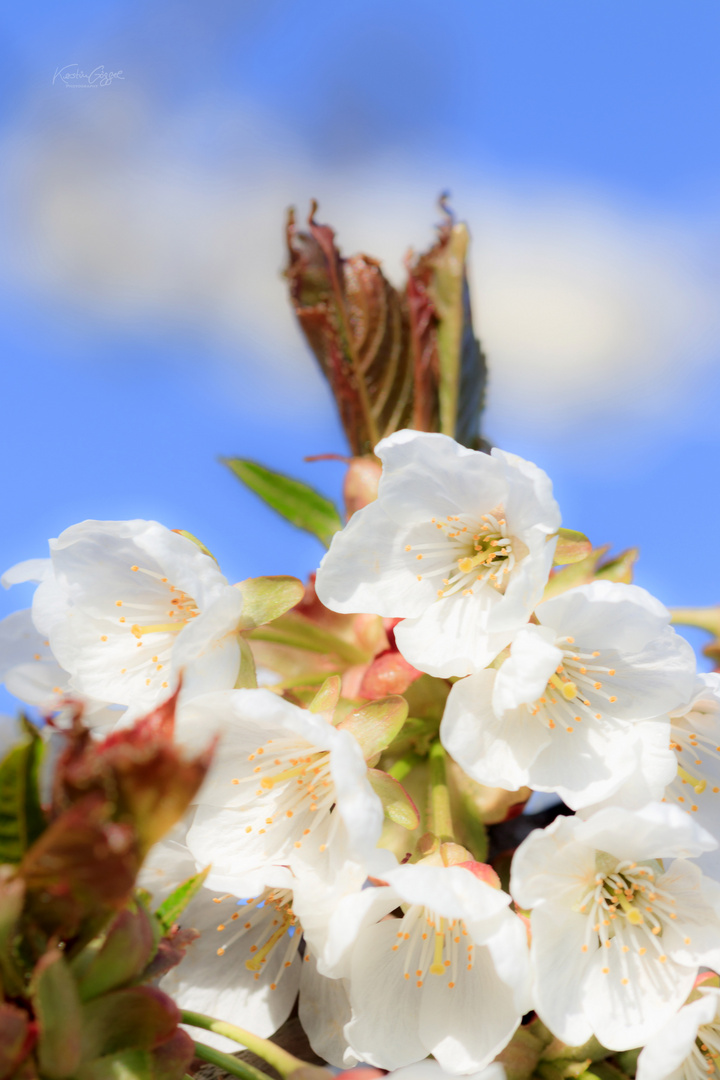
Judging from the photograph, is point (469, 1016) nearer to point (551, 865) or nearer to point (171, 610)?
point (551, 865)

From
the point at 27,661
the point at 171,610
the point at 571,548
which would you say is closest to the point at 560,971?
the point at 571,548

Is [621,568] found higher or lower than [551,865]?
higher

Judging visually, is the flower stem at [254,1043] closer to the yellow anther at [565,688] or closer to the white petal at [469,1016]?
the white petal at [469,1016]

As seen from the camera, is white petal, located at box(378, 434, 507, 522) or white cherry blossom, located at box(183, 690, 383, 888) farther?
white petal, located at box(378, 434, 507, 522)

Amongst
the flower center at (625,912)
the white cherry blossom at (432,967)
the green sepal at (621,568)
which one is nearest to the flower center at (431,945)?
the white cherry blossom at (432,967)

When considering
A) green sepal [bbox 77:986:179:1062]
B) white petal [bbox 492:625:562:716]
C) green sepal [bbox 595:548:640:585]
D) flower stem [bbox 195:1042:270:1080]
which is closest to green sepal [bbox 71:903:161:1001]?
green sepal [bbox 77:986:179:1062]

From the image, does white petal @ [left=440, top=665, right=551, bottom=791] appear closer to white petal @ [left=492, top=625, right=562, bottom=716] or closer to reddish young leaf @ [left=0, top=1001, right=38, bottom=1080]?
white petal @ [left=492, top=625, right=562, bottom=716]

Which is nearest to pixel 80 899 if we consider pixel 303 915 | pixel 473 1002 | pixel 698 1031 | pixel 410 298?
pixel 303 915
